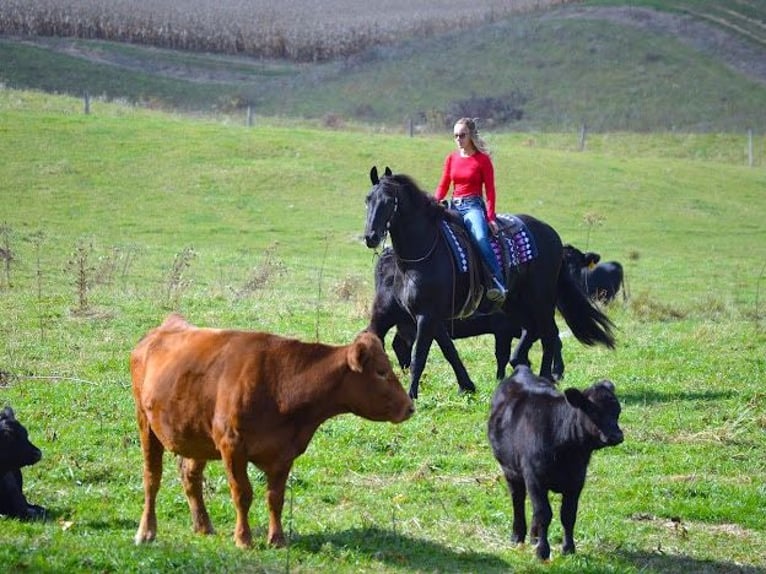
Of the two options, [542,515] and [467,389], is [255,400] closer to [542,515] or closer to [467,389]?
[542,515]

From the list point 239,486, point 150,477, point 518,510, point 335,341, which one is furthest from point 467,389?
point 239,486

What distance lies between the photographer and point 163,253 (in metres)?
29.2

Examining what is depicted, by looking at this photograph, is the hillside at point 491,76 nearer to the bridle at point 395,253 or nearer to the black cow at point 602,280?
the black cow at point 602,280

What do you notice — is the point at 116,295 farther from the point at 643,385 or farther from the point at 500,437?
the point at 500,437

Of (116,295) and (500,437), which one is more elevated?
(500,437)

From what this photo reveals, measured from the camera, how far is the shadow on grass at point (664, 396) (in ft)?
46.7

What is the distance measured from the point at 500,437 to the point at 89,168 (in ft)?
106

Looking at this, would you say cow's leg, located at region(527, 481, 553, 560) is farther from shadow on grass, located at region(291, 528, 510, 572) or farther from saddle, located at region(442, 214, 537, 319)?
saddle, located at region(442, 214, 537, 319)

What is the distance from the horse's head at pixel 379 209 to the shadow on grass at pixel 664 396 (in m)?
3.30

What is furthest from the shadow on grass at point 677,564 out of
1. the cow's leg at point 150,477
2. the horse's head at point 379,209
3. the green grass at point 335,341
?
the horse's head at point 379,209

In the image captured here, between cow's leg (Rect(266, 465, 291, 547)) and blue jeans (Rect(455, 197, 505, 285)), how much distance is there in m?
7.05

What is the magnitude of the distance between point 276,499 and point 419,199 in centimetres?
672

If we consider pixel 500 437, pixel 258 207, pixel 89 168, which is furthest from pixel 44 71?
pixel 500 437

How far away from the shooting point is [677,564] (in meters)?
8.88
